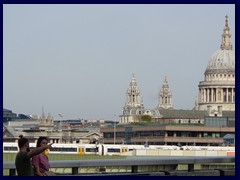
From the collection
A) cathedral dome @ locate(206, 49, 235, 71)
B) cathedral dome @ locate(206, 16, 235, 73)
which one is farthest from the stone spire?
cathedral dome @ locate(206, 49, 235, 71)

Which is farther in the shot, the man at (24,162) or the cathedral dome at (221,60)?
the cathedral dome at (221,60)

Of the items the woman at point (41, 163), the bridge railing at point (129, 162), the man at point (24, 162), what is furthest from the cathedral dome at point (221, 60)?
the man at point (24, 162)

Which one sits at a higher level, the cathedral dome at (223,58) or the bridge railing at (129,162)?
the cathedral dome at (223,58)

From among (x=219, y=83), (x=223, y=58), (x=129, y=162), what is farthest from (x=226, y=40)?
(x=129, y=162)

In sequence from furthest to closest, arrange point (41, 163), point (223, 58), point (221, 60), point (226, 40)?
point (226, 40), point (221, 60), point (223, 58), point (41, 163)

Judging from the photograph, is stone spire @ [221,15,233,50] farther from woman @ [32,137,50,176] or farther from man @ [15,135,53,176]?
man @ [15,135,53,176]

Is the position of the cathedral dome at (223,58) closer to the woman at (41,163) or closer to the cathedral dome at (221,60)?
the cathedral dome at (221,60)

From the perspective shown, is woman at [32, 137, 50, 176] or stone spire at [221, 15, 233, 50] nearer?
woman at [32, 137, 50, 176]

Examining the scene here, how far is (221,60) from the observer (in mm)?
193000

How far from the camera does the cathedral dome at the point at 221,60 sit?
7490 inches

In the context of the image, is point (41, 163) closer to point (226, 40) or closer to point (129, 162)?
point (129, 162)

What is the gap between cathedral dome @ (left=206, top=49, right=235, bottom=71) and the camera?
190250mm
